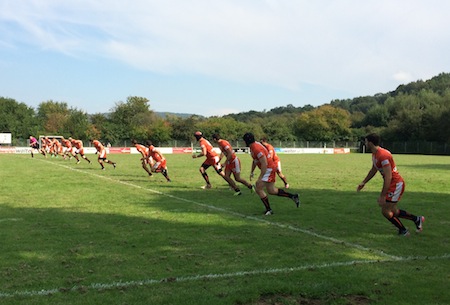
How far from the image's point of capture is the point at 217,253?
6.90 m

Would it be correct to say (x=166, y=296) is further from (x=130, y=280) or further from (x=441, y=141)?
(x=441, y=141)

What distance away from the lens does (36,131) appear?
294 feet

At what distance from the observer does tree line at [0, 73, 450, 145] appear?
286ft

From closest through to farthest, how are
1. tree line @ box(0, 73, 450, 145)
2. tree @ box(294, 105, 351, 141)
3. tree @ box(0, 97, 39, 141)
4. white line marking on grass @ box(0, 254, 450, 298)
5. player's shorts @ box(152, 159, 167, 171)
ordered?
1. white line marking on grass @ box(0, 254, 450, 298)
2. player's shorts @ box(152, 159, 167, 171)
3. tree line @ box(0, 73, 450, 145)
4. tree @ box(0, 97, 39, 141)
5. tree @ box(294, 105, 351, 141)

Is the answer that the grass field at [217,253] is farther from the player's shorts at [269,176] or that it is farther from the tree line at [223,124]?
the tree line at [223,124]

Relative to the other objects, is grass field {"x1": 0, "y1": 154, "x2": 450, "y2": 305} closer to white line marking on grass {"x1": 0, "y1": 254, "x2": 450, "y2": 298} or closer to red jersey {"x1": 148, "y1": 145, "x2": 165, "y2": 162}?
white line marking on grass {"x1": 0, "y1": 254, "x2": 450, "y2": 298}

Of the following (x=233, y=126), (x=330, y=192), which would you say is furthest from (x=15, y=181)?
(x=233, y=126)

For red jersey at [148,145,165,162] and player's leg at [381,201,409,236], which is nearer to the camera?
player's leg at [381,201,409,236]

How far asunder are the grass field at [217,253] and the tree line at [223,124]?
6922 cm

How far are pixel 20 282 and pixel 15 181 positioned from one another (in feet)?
47.4

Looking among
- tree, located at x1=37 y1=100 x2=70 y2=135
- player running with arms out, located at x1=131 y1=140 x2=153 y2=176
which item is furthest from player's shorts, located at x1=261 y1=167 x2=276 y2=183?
tree, located at x1=37 y1=100 x2=70 y2=135

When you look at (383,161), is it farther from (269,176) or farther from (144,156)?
(144,156)

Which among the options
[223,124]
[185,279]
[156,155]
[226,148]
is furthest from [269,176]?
[223,124]

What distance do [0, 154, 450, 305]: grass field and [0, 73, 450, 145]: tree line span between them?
227ft
